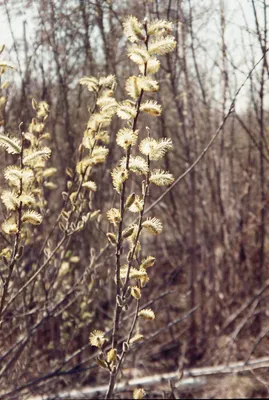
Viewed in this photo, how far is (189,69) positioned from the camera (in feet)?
13.1

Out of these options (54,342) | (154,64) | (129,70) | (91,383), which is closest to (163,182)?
(154,64)

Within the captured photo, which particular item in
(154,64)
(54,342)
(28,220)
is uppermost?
(154,64)

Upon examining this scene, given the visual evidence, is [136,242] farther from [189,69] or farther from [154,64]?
[189,69]

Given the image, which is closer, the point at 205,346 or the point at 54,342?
the point at 54,342

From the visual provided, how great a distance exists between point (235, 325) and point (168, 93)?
2254 mm

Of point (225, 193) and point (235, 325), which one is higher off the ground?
point (225, 193)

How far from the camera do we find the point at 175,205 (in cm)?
436

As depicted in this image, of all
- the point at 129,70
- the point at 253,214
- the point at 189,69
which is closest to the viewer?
the point at 129,70

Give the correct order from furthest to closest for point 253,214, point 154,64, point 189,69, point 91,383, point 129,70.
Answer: point 253,214
point 189,69
point 91,383
point 129,70
point 154,64

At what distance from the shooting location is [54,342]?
11.6 feet

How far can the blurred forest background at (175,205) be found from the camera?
293cm

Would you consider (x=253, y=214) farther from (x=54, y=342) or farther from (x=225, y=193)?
(x=54, y=342)

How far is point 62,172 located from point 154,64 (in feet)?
8.45

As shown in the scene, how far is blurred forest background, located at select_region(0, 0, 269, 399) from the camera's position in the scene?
2932 millimetres
